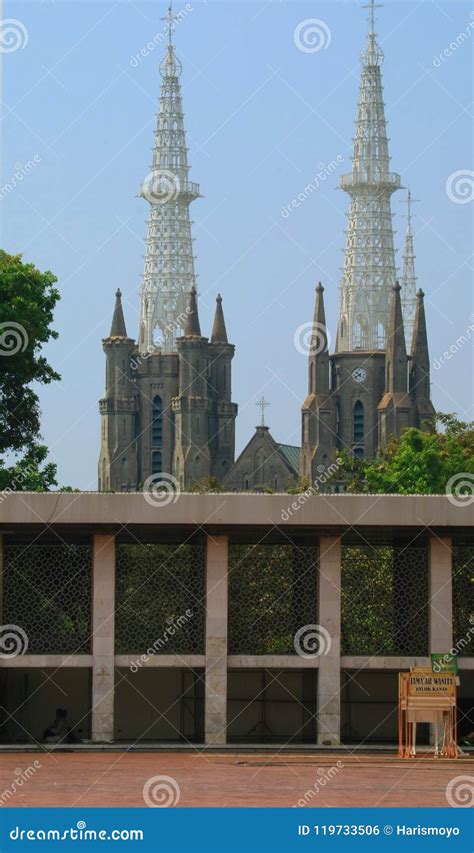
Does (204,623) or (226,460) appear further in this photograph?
(226,460)

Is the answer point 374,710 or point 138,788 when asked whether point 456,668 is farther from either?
point 138,788

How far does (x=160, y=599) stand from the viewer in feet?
111

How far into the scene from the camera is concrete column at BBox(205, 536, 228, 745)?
3250cm

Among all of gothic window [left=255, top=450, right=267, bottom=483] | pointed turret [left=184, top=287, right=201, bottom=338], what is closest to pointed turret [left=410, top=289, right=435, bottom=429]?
gothic window [left=255, top=450, right=267, bottom=483]

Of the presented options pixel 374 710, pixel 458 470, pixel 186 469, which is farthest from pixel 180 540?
pixel 186 469

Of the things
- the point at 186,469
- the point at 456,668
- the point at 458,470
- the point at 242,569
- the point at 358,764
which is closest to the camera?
the point at 358,764

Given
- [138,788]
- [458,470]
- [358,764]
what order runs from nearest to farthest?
[138,788]
[358,764]
[458,470]

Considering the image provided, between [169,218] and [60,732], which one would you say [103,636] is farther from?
[169,218]

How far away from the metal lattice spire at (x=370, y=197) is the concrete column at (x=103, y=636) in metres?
116

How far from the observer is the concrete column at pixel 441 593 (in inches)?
1300

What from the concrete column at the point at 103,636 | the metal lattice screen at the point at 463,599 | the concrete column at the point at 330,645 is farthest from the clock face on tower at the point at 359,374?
the concrete column at the point at 103,636

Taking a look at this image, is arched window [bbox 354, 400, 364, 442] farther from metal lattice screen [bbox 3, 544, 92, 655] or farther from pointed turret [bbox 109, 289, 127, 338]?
metal lattice screen [bbox 3, 544, 92, 655]

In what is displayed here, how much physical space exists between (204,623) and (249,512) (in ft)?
7.13

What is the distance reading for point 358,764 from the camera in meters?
29.5
